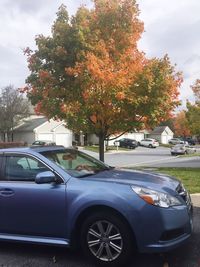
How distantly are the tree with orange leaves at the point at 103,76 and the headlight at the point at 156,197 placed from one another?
22.1ft

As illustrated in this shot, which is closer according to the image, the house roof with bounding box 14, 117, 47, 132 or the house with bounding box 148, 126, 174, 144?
the house roof with bounding box 14, 117, 47, 132

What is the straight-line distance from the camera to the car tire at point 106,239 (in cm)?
525

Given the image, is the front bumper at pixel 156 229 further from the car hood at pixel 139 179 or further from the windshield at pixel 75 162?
the windshield at pixel 75 162

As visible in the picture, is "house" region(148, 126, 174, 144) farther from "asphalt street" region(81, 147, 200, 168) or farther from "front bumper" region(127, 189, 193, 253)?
"front bumper" region(127, 189, 193, 253)

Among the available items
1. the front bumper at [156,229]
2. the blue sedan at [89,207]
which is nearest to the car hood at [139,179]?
the blue sedan at [89,207]

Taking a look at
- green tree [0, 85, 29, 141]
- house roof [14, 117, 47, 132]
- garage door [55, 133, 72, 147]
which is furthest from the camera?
garage door [55, 133, 72, 147]

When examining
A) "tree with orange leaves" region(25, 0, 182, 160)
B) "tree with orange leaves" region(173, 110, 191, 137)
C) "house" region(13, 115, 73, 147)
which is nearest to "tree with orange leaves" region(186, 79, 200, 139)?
"tree with orange leaves" region(25, 0, 182, 160)

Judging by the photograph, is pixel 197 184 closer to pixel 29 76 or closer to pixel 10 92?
pixel 29 76

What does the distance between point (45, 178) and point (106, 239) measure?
1135 millimetres

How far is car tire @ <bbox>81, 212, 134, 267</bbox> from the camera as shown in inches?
207

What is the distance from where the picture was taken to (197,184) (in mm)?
12625

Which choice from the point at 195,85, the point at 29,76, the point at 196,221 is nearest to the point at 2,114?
the point at 195,85

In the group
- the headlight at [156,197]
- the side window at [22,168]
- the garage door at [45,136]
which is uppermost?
the garage door at [45,136]

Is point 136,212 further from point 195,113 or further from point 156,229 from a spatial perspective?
point 195,113
